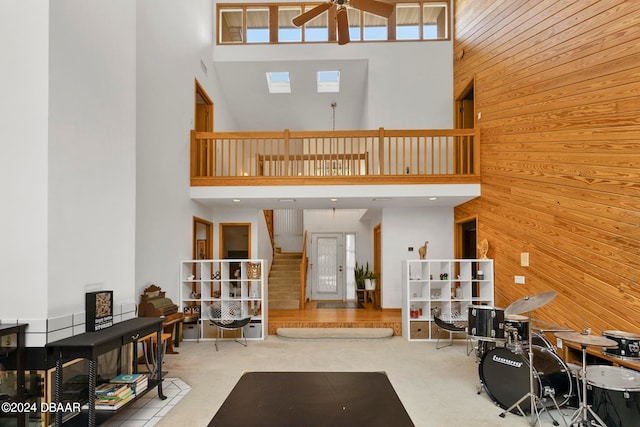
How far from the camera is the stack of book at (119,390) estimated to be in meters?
3.43

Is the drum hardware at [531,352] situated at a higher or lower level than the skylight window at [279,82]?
lower

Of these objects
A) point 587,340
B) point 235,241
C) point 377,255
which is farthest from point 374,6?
A: point 235,241

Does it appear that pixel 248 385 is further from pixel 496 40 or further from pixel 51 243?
pixel 496 40

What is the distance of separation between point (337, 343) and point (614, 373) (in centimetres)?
416

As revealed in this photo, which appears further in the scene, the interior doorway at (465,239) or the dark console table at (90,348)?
the interior doorway at (465,239)

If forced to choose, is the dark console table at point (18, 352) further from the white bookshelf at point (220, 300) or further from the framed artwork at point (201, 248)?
the framed artwork at point (201, 248)

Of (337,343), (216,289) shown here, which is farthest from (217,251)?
(337,343)

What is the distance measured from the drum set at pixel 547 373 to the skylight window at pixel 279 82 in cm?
760

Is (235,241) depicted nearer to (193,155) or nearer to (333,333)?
(193,155)

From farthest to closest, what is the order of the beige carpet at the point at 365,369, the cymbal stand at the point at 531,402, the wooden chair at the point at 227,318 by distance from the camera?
1. the wooden chair at the point at 227,318
2. the beige carpet at the point at 365,369
3. the cymbal stand at the point at 531,402

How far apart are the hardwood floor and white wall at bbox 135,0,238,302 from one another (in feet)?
6.94

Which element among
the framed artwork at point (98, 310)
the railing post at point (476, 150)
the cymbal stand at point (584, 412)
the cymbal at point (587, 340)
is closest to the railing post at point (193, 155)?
Answer: the framed artwork at point (98, 310)

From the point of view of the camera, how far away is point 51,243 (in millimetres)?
3303

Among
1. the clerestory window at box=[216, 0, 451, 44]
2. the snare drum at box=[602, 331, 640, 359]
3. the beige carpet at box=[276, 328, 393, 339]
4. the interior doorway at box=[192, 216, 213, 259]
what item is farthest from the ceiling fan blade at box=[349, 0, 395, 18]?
the beige carpet at box=[276, 328, 393, 339]
